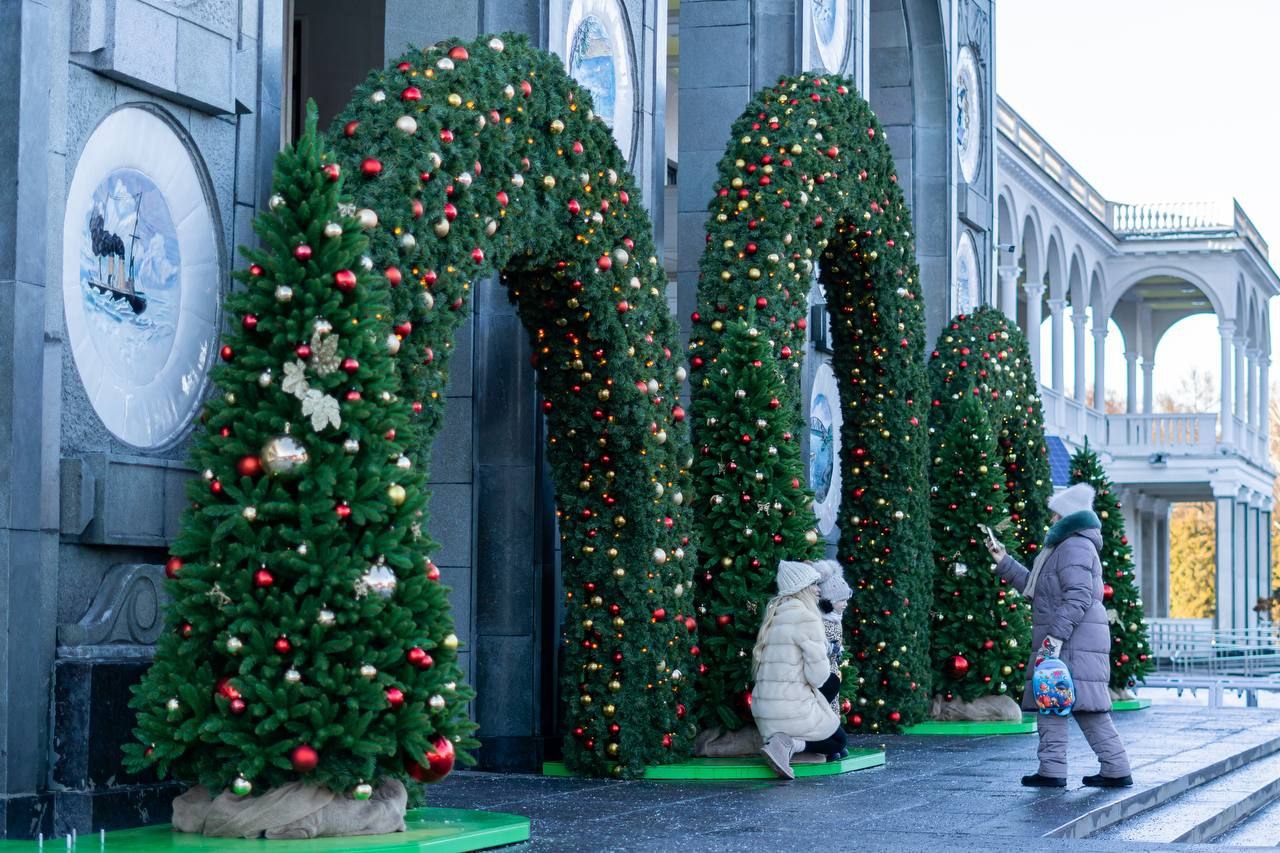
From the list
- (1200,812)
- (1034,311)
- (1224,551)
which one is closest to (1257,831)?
(1200,812)

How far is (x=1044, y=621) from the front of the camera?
440 inches

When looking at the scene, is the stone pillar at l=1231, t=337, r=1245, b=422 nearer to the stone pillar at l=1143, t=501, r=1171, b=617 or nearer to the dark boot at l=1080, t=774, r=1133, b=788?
the stone pillar at l=1143, t=501, r=1171, b=617

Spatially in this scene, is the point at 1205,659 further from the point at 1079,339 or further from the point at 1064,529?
the point at 1064,529

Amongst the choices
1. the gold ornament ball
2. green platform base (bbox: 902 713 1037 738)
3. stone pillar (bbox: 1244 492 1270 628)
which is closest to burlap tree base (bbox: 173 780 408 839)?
the gold ornament ball

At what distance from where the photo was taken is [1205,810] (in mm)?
10938

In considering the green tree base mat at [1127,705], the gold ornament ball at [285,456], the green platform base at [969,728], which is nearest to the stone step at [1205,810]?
the green platform base at [969,728]

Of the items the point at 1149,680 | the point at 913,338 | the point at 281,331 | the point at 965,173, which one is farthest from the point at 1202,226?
the point at 281,331

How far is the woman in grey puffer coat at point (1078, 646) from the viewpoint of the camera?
10984mm

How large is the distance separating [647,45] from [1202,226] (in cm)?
3059

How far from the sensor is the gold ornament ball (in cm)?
756

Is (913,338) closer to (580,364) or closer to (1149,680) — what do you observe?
(580,364)

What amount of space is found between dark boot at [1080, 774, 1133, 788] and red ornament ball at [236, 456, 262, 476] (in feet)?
18.6

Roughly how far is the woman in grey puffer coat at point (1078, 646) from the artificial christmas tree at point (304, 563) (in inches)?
173

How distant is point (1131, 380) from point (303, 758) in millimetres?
38903
